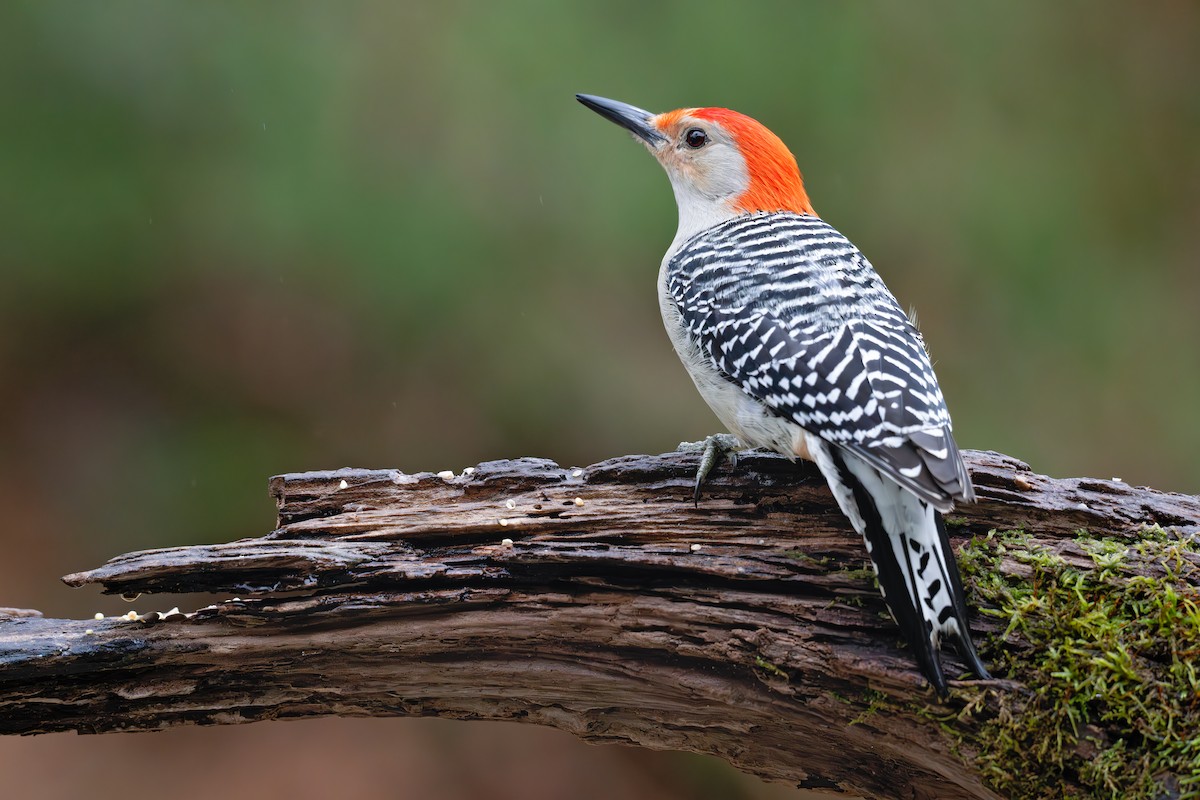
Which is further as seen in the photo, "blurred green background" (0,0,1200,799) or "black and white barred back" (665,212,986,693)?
"blurred green background" (0,0,1200,799)

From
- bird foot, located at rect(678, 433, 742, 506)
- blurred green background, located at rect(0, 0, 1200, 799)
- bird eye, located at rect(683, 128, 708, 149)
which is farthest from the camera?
blurred green background, located at rect(0, 0, 1200, 799)

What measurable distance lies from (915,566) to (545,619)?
113 centimetres

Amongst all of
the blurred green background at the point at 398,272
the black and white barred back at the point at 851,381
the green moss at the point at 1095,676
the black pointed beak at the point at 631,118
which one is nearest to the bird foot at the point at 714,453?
the black and white barred back at the point at 851,381

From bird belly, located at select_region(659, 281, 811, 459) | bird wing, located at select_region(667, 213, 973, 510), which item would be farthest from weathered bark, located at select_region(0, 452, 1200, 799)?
bird wing, located at select_region(667, 213, 973, 510)

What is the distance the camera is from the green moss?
96.0 inches

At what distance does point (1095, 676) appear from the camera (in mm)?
2521

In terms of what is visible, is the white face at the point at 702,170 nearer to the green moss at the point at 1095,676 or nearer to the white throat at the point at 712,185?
the white throat at the point at 712,185

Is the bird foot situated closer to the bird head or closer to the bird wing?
the bird wing

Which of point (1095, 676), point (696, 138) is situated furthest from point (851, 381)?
point (696, 138)

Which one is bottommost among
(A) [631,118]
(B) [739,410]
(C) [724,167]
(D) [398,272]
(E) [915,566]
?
(E) [915,566]

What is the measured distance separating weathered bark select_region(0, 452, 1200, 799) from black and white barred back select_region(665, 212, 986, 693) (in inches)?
8.6

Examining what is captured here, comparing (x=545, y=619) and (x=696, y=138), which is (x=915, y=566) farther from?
(x=696, y=138)

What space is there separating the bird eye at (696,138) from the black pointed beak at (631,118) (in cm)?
14

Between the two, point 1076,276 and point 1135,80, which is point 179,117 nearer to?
point 1076,276
